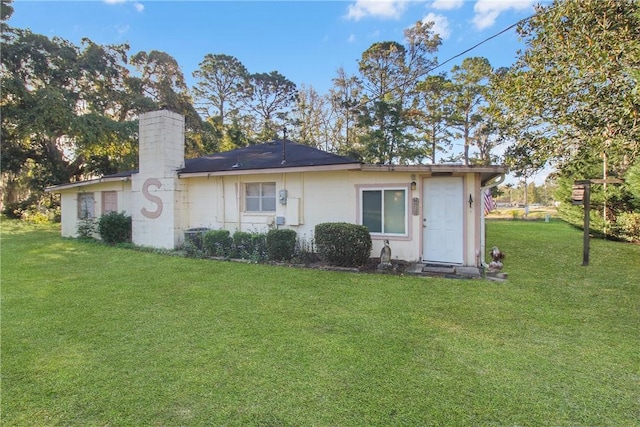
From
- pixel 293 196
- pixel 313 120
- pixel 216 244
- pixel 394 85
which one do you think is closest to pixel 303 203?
pixel 293 196

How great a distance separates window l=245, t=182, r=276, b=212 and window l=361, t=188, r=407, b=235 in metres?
2.66

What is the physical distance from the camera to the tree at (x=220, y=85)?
26.8m

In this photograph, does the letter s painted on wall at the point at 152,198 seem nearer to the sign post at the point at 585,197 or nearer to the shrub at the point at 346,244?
the shrub at the point at 346,244

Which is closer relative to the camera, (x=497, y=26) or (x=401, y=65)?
(x=497, y=26)

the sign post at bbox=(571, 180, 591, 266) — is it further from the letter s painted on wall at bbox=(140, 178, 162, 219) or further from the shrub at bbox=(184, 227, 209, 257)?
the letter s painted on wall at bbox=(140, 178, 162, 219)

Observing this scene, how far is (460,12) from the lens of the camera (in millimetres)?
8398

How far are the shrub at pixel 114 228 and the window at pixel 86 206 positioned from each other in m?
1.89

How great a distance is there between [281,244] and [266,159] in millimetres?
3237

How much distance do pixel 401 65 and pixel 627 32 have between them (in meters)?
20.1

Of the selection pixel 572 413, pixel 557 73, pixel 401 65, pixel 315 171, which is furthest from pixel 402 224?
pixel 401 65

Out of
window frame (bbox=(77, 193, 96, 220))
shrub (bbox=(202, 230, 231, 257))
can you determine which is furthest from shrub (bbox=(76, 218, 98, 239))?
shrub (bbox=(202, 230, 231, 257))

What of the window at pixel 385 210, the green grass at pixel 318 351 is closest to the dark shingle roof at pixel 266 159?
the window at pixel 385 210

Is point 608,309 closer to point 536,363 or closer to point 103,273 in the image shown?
point 536,363

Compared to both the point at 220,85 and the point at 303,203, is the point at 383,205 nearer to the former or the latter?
the point at 303,203
